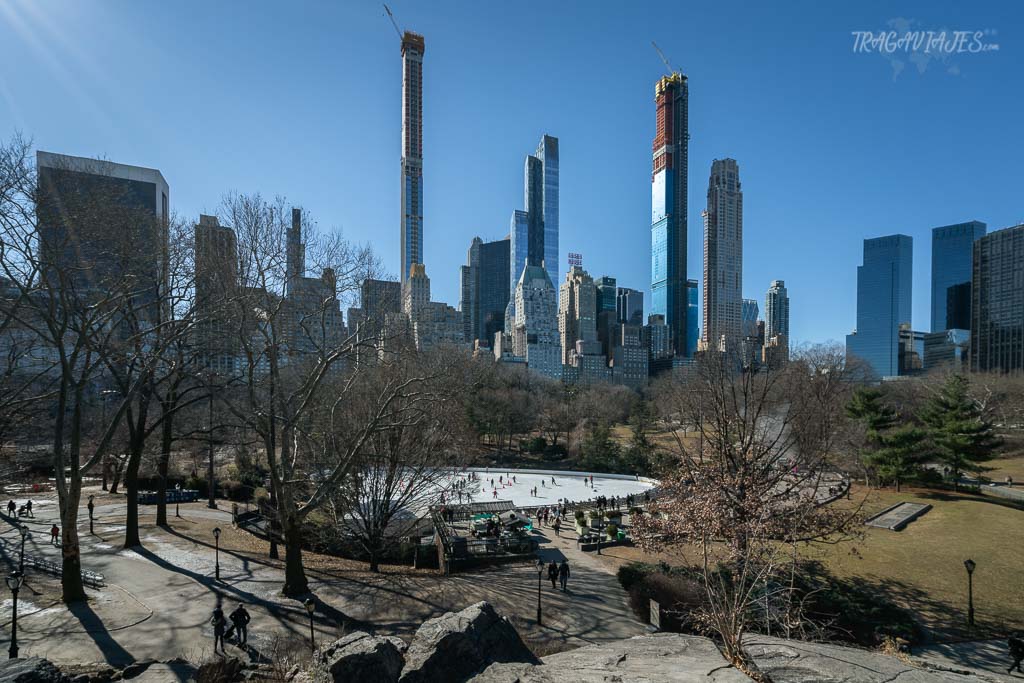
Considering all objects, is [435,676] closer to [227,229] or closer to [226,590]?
[226,590]

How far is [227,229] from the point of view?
15.6 m

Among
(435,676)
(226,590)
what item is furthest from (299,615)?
(435,676)

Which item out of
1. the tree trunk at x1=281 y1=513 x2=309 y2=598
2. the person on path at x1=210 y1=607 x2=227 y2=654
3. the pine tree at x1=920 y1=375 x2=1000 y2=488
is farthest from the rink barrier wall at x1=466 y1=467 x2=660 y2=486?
the person on path at x1=210 y1=607 x2=227 y2=654

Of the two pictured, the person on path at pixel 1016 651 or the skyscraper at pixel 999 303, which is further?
the skyscraper at pixel 999 303

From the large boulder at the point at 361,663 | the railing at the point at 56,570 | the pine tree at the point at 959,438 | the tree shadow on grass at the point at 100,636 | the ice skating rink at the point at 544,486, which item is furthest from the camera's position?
the ice skating rink at the point at 544,486

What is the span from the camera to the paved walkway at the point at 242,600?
12023mm

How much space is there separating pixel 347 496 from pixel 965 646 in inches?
811

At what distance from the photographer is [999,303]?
120 metres

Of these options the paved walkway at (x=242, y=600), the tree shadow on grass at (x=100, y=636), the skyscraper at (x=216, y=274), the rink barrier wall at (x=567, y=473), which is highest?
the skyscraper at (x=216, y=274)

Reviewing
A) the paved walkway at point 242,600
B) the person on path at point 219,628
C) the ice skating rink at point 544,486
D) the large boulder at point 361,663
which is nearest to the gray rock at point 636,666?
the large boulder at point 361,663

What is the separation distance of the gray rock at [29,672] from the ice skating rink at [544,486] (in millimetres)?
26923

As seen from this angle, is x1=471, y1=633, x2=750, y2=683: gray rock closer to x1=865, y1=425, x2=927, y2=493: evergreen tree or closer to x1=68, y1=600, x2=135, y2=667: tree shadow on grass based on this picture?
x1=68, y1=600, x2=135, y2=667: tree shadow on grass

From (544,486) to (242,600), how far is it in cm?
3031

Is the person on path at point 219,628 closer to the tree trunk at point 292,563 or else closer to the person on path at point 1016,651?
the tree trunk at point 292,563
